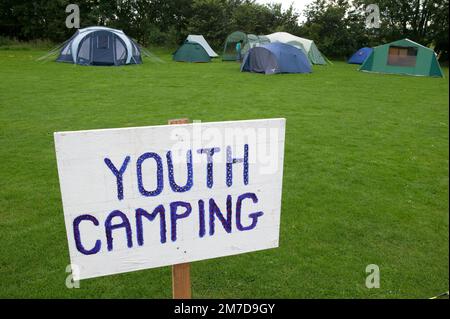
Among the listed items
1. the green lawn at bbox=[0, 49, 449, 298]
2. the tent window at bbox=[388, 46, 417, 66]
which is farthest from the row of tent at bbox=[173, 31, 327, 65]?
the green lawn at bbox=[0, 49, 449, 298]

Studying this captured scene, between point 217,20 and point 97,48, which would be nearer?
point 97,48

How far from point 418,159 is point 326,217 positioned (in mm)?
2639

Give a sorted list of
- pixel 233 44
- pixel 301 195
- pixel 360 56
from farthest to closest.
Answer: pixel 360 56 < pixel 233 44 < pixel 301 195

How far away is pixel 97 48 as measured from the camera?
57.3 feet

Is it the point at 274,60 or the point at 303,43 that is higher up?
the point at 303,43

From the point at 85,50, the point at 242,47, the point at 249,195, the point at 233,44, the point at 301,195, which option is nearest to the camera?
the point at 249,195

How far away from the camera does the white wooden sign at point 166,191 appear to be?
1639mm

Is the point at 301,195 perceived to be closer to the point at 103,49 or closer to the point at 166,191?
the point at 166,191

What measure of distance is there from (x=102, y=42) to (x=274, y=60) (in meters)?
7.57

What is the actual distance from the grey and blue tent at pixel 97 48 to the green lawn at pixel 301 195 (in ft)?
22.8

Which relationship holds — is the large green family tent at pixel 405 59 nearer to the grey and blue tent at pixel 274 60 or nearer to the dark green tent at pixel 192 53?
the grey and blue tent at pixel 274 60

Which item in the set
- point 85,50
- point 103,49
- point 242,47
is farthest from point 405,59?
point 85,50

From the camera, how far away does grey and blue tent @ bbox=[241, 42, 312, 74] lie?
16.5 m
